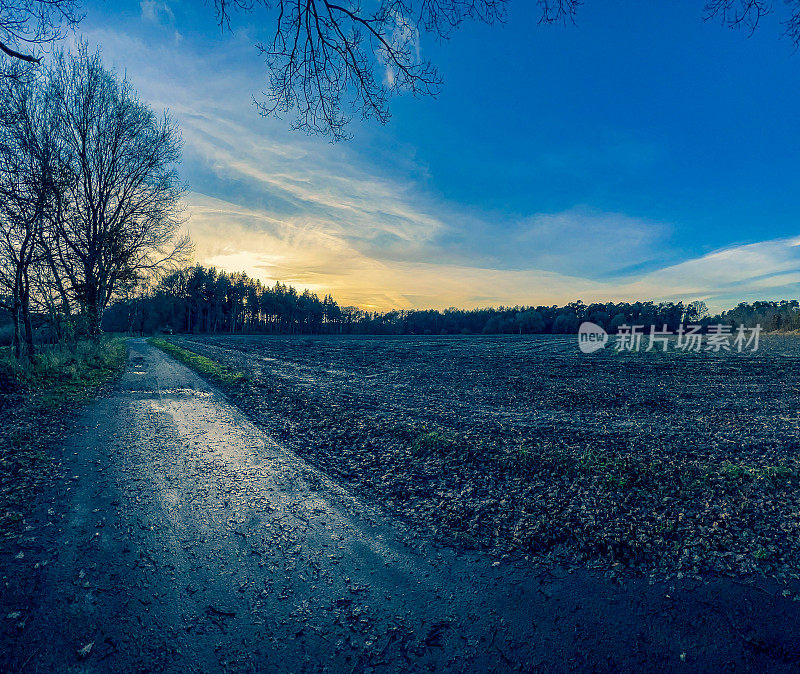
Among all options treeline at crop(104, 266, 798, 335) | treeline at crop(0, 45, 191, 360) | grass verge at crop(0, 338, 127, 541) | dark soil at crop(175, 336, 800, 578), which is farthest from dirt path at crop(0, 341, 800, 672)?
treeline at crop(104, 266, 798, 335)

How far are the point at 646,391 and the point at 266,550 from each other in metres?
14.0

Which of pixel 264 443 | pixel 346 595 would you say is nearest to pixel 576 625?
pixel 346 595

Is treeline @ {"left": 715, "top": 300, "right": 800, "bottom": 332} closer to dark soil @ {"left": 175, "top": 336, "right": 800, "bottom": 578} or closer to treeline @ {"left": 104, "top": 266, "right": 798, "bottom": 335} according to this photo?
treeline @ {"left": 104, "top": 266, "right": 798, "bottom": 335}

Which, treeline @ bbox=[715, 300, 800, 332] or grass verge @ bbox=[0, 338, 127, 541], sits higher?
treeline @ bbox=[715, 300, 800, 332]

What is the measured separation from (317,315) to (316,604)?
128917mm

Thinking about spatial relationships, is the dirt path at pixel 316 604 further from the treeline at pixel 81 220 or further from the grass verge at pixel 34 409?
the treeline at pixel 81 220

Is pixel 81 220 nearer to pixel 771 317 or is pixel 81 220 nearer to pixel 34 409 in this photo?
pixel 34 409

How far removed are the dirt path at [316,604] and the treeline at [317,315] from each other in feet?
326

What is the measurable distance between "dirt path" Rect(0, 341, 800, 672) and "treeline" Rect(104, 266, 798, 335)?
9935 cm

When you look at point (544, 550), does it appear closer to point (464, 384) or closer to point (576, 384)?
point (464, 384)

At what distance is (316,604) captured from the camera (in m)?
2.91

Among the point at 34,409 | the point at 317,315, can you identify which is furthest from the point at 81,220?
the point at 317,315

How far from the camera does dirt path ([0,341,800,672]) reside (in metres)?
2.44

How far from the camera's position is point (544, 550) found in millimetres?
3641
